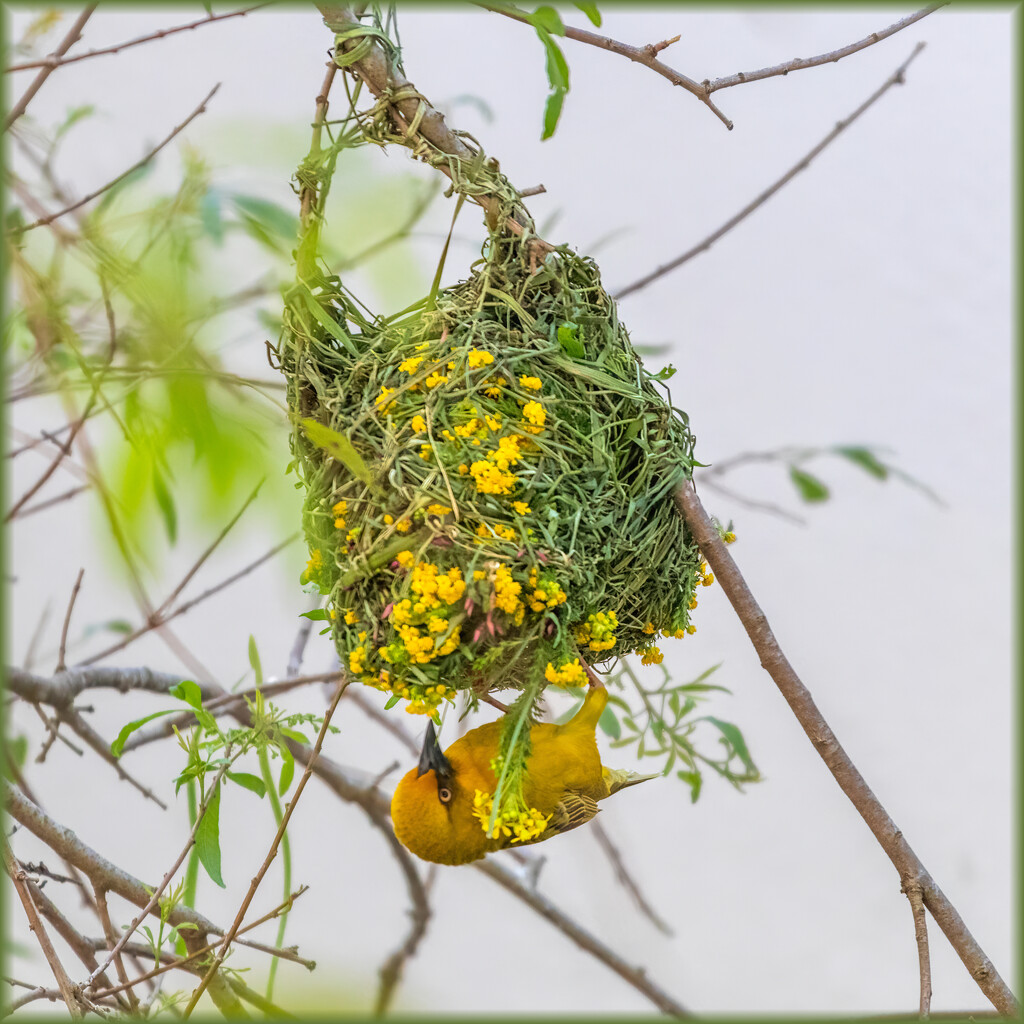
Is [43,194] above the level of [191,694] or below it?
above

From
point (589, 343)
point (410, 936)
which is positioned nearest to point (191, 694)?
point (589, 343)

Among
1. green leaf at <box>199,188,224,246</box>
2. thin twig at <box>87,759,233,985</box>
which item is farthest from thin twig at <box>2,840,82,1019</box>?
green leaf at <box>199,188,224,246</box>

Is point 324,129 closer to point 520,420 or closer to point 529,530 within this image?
point 520,420

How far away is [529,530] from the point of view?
0.96 metres

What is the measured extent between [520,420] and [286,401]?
281 mm

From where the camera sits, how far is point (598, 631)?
1.00m

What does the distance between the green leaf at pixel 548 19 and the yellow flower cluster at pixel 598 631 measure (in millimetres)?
559

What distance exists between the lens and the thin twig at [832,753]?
1091mm

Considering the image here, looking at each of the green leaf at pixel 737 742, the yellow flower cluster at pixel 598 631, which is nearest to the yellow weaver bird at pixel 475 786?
the yellow flower cluster at pixel 598 631

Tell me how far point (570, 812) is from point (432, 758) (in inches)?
6.5

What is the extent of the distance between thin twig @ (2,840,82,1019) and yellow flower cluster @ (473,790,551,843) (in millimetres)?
396

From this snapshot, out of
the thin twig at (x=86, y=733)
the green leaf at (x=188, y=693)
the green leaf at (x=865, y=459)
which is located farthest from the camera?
the green leaf at (x=865, y=459)

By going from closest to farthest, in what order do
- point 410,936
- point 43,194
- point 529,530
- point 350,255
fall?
point 529,530, point 350,255, point 43,194, point 410,936

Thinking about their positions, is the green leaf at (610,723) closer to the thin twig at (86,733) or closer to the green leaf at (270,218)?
the thin twig at (86,733)
